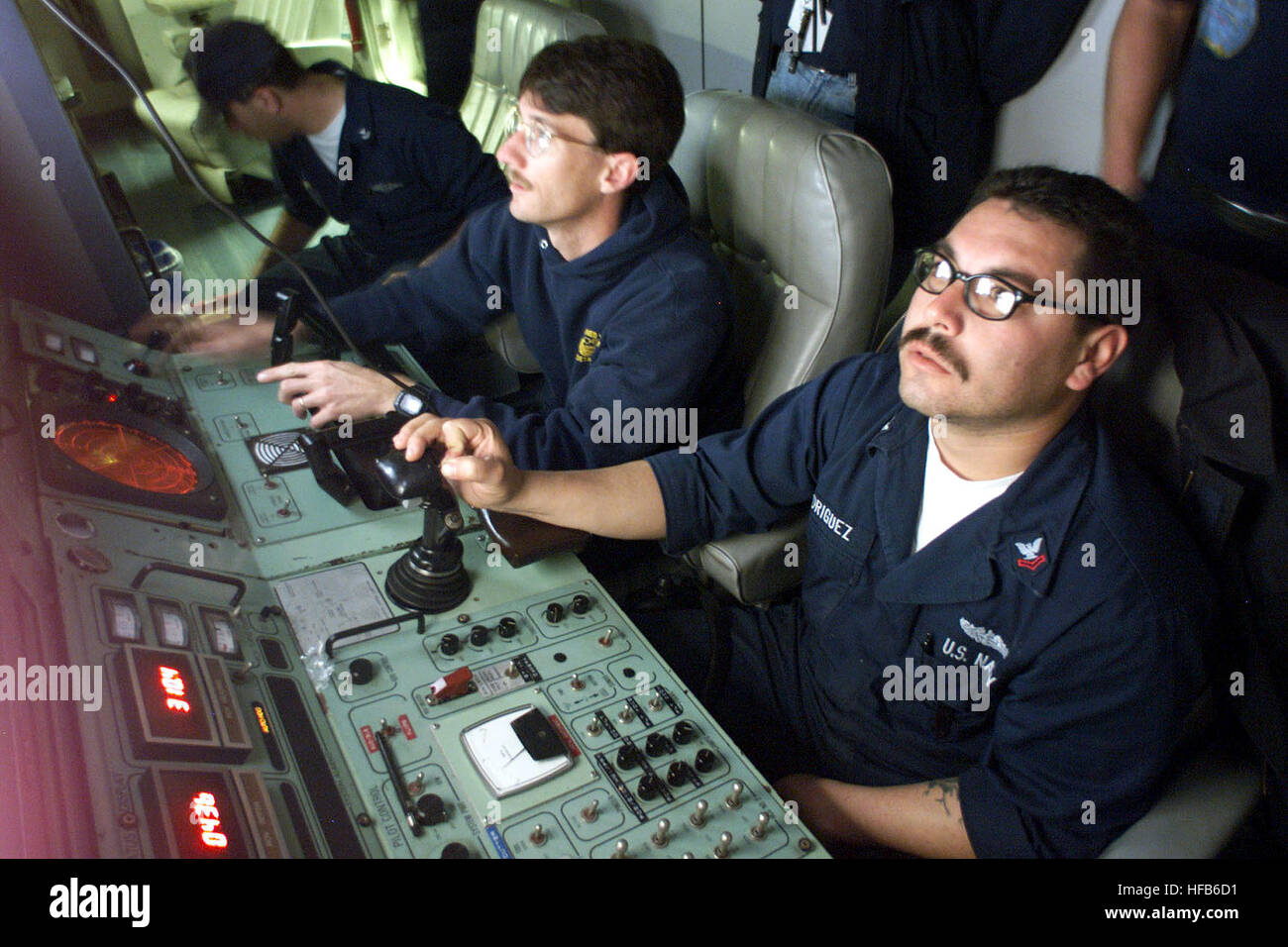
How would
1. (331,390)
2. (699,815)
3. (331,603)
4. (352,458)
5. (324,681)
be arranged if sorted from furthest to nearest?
(331,390)
(352,458)
(331,603)
(324,681)
(699,815)

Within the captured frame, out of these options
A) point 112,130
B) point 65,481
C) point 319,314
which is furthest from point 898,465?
point 112,130

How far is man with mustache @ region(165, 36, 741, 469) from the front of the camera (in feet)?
4.58

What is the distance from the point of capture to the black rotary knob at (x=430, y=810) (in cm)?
84

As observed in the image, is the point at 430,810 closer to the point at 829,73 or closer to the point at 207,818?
the point at 207,818

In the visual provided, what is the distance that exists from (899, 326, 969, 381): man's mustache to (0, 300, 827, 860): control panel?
51cm

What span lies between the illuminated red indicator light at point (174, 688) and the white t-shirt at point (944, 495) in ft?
2.94

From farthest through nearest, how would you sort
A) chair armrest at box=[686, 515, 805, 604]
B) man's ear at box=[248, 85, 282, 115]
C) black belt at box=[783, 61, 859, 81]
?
man's ear at box=[248, 85, 282, 115]
black belt at box=[783, 61, 859, 81]
chair armrest at box=[686, 515, 805, 604]

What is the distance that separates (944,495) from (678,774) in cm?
52

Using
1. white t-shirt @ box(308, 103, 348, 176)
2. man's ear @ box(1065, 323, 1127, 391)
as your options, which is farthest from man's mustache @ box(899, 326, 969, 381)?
white t-shirt @ box(308, 103, 348, 176)

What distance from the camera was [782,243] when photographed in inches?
57.8

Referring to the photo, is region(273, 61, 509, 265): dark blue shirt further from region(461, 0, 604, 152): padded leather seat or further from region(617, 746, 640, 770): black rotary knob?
region(617, 746, 640, 770): black rotary knob

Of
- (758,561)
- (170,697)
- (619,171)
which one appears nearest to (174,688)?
(170,697)

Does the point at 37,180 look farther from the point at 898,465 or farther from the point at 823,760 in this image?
the point at 823,760
